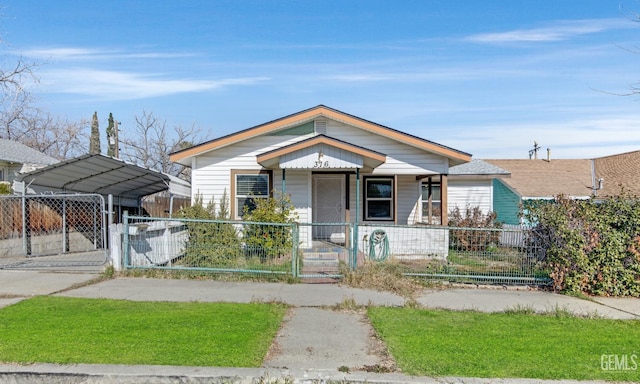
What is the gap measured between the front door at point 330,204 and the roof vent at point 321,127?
1558 millimetres

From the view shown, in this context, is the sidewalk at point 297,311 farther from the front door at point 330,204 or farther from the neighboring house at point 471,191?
the neighboring house at point 471,191

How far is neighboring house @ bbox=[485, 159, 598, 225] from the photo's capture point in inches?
893

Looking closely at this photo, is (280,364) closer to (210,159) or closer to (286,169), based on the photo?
(286,169)

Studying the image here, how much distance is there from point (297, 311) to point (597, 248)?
5.70m

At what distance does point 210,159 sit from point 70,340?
29.6 feet

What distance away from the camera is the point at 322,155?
42.2 feet

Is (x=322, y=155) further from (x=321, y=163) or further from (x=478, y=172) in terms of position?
(x=478, y=172)

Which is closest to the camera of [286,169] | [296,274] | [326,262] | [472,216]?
[296,274]

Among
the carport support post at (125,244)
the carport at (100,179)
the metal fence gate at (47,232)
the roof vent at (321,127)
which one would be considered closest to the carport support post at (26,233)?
the metal fence gate at (47,232)

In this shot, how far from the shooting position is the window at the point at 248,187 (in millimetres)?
14047

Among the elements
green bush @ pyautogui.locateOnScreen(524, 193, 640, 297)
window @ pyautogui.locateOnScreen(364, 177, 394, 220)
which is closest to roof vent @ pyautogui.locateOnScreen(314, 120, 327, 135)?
window @ pyautogui.locateOnScreen(364, 177, 394, 220)

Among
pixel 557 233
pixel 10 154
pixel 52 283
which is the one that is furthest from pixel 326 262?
pixel 10 154

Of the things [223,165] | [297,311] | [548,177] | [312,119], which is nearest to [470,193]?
[548,177]

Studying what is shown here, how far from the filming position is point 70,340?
547 centimetres
